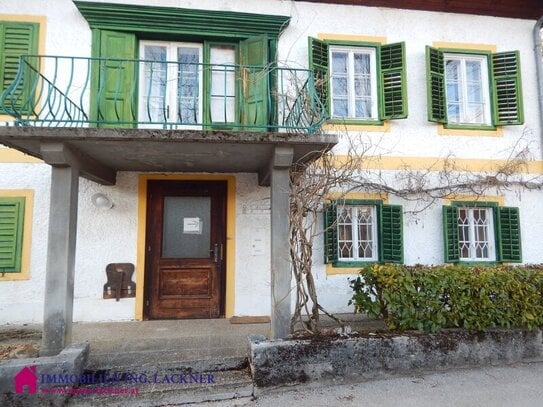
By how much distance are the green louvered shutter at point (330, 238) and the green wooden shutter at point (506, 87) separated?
3657 millimetres

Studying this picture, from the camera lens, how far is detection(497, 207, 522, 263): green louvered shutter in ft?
21.2

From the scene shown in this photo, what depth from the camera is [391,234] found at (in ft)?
20.4

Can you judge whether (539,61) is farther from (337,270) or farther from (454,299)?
(337,270)

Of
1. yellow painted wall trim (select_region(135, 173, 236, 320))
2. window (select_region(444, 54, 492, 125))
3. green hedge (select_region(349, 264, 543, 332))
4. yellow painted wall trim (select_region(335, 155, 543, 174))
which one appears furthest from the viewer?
window (select_region(444, 54, 492, 125))

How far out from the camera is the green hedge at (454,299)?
430 centimetres

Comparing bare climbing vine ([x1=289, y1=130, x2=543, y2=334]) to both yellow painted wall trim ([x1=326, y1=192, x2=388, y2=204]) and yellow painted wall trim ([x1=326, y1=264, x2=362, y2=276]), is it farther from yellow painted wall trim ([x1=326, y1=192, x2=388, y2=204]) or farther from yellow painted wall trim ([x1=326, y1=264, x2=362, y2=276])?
yellow painted wall trim ([x1=326, y1=264, x2=362, y2=276])

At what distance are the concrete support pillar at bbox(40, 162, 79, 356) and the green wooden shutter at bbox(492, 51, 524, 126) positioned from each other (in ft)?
23.9

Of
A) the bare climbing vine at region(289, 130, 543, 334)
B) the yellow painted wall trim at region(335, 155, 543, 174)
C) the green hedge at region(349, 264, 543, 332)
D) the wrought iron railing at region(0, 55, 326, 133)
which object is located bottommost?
the green hedge at region(349, 264, 543, 332)

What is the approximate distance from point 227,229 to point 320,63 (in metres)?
3.38

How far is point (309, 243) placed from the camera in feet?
15.1

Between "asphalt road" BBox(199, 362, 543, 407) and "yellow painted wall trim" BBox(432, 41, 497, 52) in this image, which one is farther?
"yellow painted wall trim" BBox(432, 41, 497, 52)

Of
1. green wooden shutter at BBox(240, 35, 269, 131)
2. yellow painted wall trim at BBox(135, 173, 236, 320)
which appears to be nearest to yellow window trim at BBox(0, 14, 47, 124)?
yellow painted wall trim at BBox(135, 173, 236, 320)

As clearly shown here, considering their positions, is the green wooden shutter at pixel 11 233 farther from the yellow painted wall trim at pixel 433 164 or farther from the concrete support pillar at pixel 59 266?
the yellow painted wall trim at pixel 433 164

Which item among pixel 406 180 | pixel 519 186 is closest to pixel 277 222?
pixel 406 180
